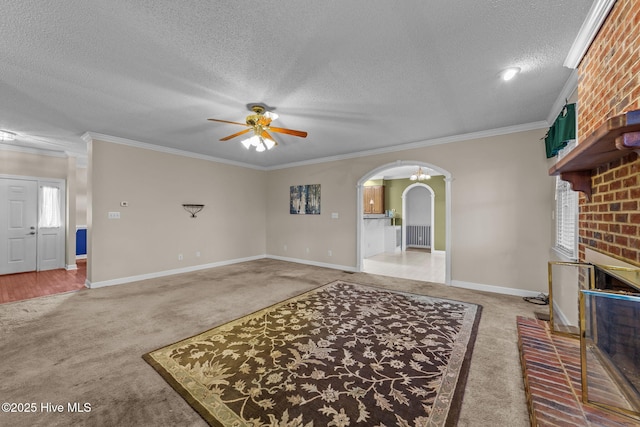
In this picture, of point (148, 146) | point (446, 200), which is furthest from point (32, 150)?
point (446, 200)

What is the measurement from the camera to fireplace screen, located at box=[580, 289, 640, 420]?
1.33 meters

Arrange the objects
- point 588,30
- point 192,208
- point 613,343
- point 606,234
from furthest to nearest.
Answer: point 192,208, point 588,30, point 606,234, point 613,343

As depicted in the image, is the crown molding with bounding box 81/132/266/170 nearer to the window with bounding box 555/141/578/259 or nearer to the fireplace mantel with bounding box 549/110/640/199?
the fireplace mantel with bounding box 549/110/640/199

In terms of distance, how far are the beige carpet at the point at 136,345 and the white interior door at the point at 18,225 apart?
2923 millimetres

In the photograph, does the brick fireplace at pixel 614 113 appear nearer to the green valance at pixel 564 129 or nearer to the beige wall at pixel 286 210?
the green valance at pixel 564 129

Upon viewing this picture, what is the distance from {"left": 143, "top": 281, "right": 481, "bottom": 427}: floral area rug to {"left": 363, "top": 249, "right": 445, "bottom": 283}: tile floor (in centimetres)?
203

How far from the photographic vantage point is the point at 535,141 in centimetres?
407

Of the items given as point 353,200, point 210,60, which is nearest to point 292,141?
point 353,200

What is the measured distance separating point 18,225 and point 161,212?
10.8 feet

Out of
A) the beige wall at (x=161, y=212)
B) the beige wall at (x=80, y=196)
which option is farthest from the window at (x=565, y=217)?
the beige wall at (x=80, y=196)

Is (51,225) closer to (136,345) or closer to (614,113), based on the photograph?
(136,345)

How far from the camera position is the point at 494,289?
4.37m

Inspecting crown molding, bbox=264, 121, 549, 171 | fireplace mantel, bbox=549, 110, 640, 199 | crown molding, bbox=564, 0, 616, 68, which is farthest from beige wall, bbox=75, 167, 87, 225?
crown molding, bbox=564, 0, 616, 68

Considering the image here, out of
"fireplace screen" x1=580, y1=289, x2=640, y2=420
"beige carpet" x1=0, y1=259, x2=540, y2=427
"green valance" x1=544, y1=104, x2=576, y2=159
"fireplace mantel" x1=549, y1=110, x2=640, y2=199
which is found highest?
"green valance" x1=544, y1=104, x2=576, y2=159
